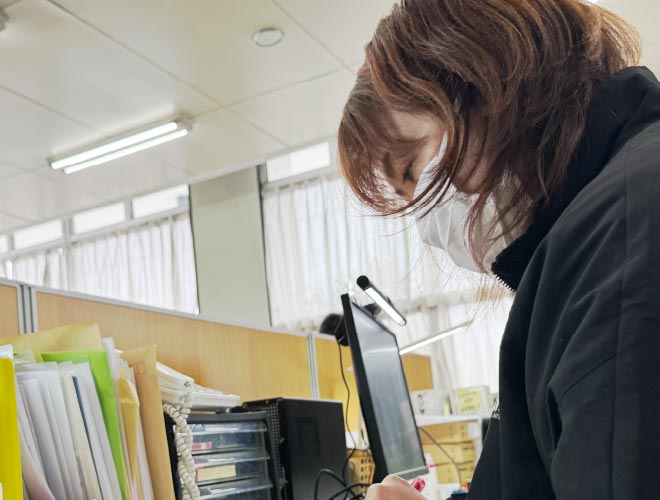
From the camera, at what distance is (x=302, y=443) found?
1635 mm

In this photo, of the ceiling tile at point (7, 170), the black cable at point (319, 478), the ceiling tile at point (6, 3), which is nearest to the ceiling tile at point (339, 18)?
the ceiling tile at point (6, 3)

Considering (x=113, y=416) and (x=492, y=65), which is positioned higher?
(x=492, y=65)

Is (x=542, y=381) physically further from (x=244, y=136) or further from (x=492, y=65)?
(x=244, y=136)

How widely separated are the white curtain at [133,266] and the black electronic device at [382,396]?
3555 mm

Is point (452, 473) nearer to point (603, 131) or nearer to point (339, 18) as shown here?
point (339, 18)

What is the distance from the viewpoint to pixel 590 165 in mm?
511

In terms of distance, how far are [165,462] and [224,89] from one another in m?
2.81

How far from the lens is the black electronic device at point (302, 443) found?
156 cm

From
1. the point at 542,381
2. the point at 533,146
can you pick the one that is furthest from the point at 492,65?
the point at 542,381

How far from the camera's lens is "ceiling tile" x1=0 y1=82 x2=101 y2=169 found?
143 inches

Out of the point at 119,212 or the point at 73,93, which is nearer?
the point at 73,93

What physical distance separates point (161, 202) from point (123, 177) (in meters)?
0.97

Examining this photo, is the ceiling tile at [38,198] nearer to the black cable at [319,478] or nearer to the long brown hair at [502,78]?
the black cable at [319,478]

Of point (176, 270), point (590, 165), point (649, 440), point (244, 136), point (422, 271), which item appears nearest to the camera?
point (649, 440)
